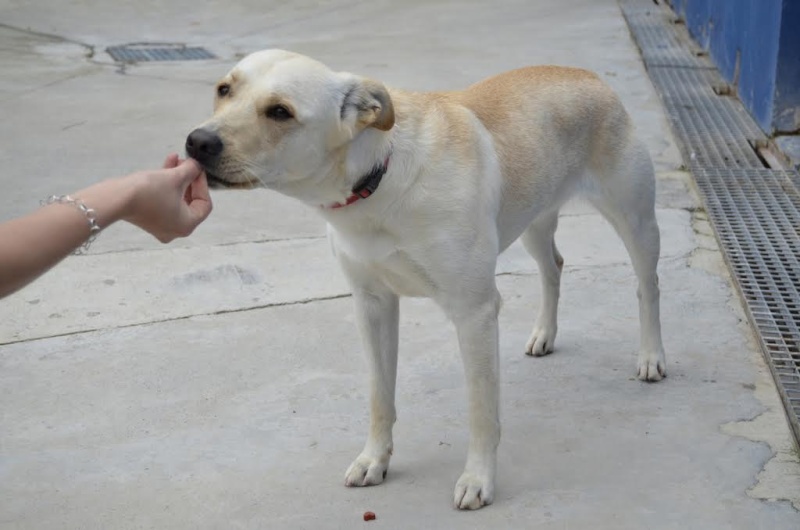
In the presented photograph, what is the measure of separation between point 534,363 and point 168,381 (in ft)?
4.07

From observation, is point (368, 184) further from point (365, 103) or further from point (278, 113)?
point (278, 113)

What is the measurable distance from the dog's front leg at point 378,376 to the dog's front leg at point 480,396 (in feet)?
0.82

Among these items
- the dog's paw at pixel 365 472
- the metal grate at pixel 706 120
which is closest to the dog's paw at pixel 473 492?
the dog's paw at pixel 365 472

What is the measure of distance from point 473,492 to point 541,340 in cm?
101

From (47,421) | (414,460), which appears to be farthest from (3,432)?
(414,460)

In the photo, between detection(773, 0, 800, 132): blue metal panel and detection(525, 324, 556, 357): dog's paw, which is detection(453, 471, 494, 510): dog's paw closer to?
detection(525, 324, 556, 357): dog's paw

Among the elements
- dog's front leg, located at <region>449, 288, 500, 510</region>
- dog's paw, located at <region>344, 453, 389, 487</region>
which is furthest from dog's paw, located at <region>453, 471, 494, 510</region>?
dog's paw, located at <region>344, 453, 389, 487</region>

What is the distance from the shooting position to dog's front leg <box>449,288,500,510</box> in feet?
9.45

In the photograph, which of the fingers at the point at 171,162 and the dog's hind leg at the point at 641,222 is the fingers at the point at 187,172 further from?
the dog's hind leg at the point at 641,222

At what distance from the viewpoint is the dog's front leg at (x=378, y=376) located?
3037 mm

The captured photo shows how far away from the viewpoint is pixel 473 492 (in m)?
2.90

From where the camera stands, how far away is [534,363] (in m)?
3.77

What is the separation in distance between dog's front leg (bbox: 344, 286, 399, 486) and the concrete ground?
55 mm

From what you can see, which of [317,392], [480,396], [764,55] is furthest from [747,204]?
[480,396]
